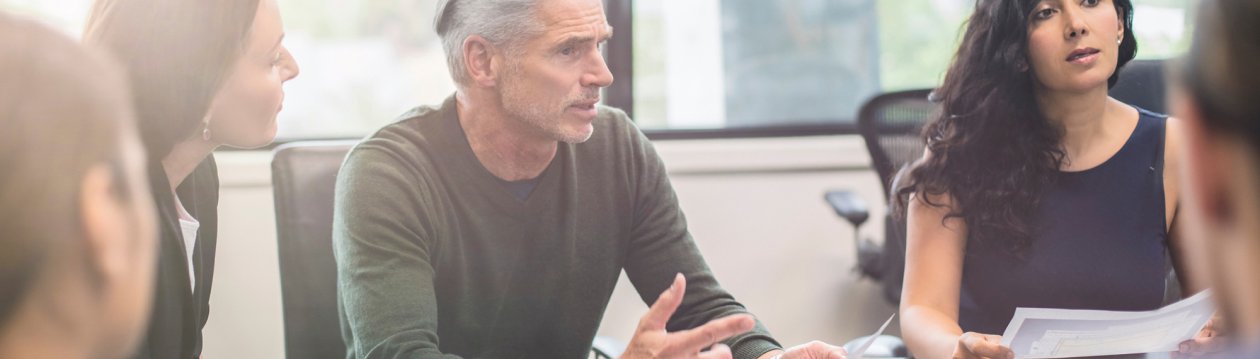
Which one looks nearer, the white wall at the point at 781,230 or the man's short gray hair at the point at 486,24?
the man's short gray hair at the point at 486,24

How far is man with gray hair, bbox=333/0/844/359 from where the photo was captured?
5.14 ft

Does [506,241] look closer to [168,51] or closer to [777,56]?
[168,51]

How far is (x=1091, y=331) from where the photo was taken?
4.22 feet

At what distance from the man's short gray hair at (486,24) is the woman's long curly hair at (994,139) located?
0.57 metres

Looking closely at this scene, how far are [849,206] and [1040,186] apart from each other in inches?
47.9

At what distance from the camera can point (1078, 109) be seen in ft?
5.31

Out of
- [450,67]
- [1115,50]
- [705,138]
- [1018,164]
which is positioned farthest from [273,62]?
[705,138]

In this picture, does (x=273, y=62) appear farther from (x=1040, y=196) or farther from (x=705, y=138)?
(x=705, y=138)

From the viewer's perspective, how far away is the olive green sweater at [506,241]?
1.46 meters

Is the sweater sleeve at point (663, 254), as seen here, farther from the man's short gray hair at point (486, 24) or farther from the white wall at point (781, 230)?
the white wall at point (781, 230)

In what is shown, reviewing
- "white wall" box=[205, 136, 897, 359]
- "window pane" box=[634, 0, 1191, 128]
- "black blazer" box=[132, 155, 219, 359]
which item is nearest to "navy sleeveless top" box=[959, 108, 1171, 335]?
"black blazer" box=[132, 155, 219, 359]

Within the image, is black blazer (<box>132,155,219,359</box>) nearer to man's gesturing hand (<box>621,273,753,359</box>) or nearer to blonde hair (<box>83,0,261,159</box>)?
blonde hair (<box>83,0,261,159</box>)

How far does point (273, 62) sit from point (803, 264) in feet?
6.65

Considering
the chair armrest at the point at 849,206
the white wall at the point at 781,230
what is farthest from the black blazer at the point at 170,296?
the white wall at the point at 781,230
